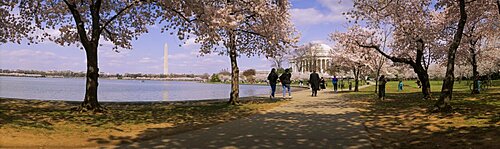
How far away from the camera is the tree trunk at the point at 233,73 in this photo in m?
17.1

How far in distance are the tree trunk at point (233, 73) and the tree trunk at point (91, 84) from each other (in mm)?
5589

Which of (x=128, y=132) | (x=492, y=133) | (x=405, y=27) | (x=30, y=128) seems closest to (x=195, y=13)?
(x=128, y=132)

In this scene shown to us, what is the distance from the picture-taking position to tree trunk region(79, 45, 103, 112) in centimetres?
1312

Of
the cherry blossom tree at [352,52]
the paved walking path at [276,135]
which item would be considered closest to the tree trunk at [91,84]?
the paved walking path at [276,135]

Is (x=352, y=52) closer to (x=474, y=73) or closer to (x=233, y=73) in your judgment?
(x=474, y=73)

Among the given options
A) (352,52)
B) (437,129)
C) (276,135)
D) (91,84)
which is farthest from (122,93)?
(437,129)

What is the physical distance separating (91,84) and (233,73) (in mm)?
6067

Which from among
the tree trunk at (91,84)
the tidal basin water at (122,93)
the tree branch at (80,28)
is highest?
the tree branch at (80,28)

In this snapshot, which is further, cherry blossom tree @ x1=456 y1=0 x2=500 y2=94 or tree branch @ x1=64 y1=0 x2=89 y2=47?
cherry blossom tree @ x1=456 y1=0 x2=500 y2=94

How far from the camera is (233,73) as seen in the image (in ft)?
57.1

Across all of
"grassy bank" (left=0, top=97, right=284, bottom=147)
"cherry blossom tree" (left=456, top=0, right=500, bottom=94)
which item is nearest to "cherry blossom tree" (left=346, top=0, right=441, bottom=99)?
"cherry blossom tree" (left=456, top=0, right=500, bottom=94)

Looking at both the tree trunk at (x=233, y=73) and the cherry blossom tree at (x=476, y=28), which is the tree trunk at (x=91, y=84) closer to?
the tree trunk at (x=233, y=73)

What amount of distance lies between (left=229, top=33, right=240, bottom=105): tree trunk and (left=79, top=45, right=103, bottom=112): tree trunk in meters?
5.59

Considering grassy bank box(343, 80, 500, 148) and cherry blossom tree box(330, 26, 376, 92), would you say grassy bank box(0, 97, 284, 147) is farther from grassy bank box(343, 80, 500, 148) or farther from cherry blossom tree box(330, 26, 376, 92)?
cherry blossom tree box(330, 26, 376, 92)
